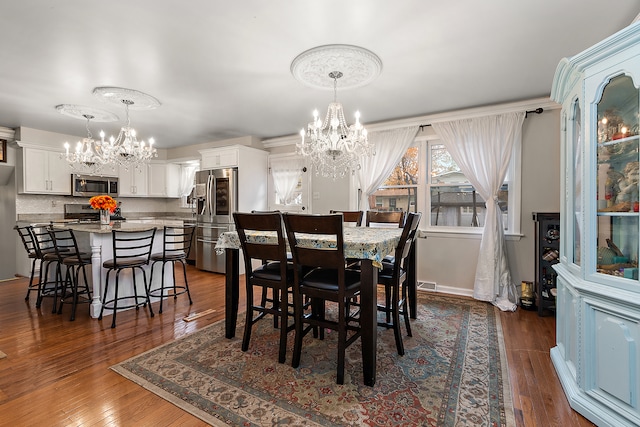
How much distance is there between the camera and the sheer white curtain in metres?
3.60

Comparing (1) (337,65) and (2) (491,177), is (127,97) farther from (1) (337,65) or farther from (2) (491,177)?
(2) (491,177)

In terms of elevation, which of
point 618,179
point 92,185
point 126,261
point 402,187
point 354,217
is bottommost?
point 126,261

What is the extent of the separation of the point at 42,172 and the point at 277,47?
4.93 metres

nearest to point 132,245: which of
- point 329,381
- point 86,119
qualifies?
point 86,119

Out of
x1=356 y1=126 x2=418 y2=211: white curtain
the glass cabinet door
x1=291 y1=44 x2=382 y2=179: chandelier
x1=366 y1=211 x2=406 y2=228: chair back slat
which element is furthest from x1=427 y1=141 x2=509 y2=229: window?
the glass cabinet door

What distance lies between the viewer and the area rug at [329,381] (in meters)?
Result: 1.64

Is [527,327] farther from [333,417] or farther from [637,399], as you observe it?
[333,417]

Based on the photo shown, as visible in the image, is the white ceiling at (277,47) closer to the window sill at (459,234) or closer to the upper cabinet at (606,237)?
the upper cabinet at (606,237)

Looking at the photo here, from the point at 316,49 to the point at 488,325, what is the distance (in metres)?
2.93

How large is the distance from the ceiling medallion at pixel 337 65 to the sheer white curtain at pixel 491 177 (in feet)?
5.83

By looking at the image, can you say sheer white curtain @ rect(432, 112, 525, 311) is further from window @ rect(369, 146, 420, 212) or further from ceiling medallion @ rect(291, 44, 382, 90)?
ceiling medallion @ rect(291, 44, 382, 90)

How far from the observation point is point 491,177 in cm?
372

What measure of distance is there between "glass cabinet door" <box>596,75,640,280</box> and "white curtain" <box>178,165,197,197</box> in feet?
22.1

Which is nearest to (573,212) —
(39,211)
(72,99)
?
(72,99)
